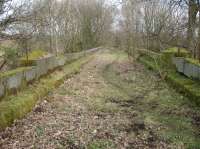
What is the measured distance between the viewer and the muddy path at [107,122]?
6.05 meters

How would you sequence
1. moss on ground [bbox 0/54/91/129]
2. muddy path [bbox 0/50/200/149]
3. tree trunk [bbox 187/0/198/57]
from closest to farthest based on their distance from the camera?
muddy path [bbox 0/50/200/149] → moss on ground [bbox 0/54/91/129] → tree trunk [bbox 187/0/198/57]

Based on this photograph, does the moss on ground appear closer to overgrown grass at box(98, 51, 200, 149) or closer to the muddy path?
the muddy path

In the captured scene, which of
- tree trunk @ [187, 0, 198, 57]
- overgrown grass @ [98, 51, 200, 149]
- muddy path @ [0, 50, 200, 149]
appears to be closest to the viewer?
muddy path @ [0, 50, 200, 149]

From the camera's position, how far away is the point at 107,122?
7312mm

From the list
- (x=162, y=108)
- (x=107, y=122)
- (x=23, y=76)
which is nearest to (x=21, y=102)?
(x=23, y=76)

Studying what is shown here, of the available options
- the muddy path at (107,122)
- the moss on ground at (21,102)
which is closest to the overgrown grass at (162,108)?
the muddy path at (107,122)

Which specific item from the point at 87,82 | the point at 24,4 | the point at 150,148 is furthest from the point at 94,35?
the point at 150,148

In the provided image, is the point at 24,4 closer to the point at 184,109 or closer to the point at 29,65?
the point at 29,65

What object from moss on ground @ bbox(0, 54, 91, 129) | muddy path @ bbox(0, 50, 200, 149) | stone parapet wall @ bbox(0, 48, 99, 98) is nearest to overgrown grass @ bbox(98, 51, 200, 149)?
muddy path @ bbox(0, 50, 200, 149)

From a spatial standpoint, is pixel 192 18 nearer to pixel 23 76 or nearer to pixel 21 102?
pixel 23 76

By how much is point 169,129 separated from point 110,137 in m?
1.37

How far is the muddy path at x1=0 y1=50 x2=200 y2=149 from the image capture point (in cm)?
605

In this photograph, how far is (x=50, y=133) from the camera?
6.53 metres

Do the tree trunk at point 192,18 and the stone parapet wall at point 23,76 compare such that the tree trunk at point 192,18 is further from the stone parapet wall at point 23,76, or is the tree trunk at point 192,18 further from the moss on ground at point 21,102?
the moss on ground at point 21,102
